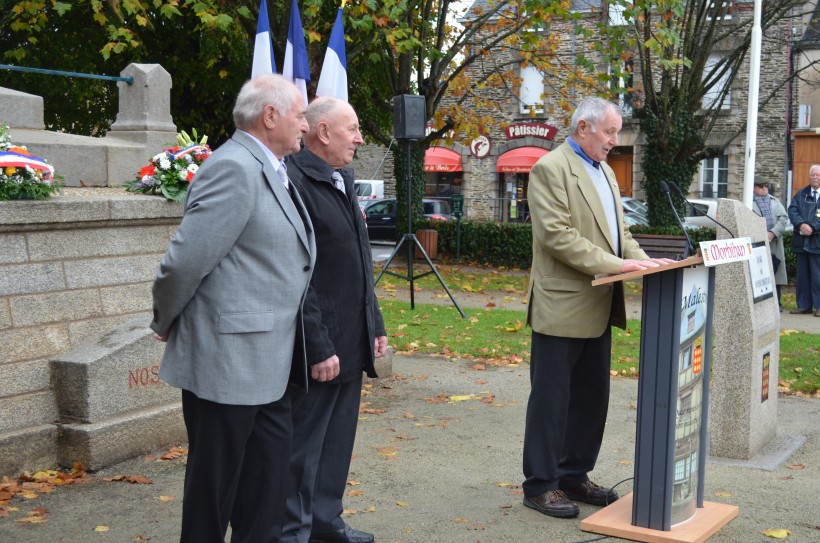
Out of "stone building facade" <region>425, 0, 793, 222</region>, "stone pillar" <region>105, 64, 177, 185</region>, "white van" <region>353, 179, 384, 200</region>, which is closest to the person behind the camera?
"stone pillar" <region>105, 64, 177, 185</region>

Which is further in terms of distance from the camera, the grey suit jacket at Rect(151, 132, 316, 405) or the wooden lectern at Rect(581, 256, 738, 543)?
the wooden lectern at Rect(581, 256, 738, 543)

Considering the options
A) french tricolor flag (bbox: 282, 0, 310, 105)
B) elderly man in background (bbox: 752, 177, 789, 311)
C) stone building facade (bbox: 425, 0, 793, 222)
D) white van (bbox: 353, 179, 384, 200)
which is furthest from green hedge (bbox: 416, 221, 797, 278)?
french tricolor flag (bbox: 282, 0, 310, 105)

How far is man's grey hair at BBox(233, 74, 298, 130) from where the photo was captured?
3771 mm

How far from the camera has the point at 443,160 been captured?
41.7m

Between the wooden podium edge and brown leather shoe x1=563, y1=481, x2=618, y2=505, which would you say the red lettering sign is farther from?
the wooden podium edge

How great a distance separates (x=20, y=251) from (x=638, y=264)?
11.3 feet

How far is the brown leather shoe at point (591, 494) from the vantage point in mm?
5441

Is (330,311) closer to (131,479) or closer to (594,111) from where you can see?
(594,111)

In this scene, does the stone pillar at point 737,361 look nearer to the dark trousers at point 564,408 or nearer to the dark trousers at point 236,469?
the dark trousers at point 564,408

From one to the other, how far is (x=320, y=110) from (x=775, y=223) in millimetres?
12172

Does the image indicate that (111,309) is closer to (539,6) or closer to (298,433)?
(298,433)

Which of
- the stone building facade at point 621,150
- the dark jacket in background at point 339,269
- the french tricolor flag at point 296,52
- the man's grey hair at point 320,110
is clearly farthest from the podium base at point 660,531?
the stone building facade at point 621,150

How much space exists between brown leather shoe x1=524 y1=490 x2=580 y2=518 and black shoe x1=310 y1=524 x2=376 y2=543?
1.00m

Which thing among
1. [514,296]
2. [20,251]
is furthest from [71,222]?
[514,296]
